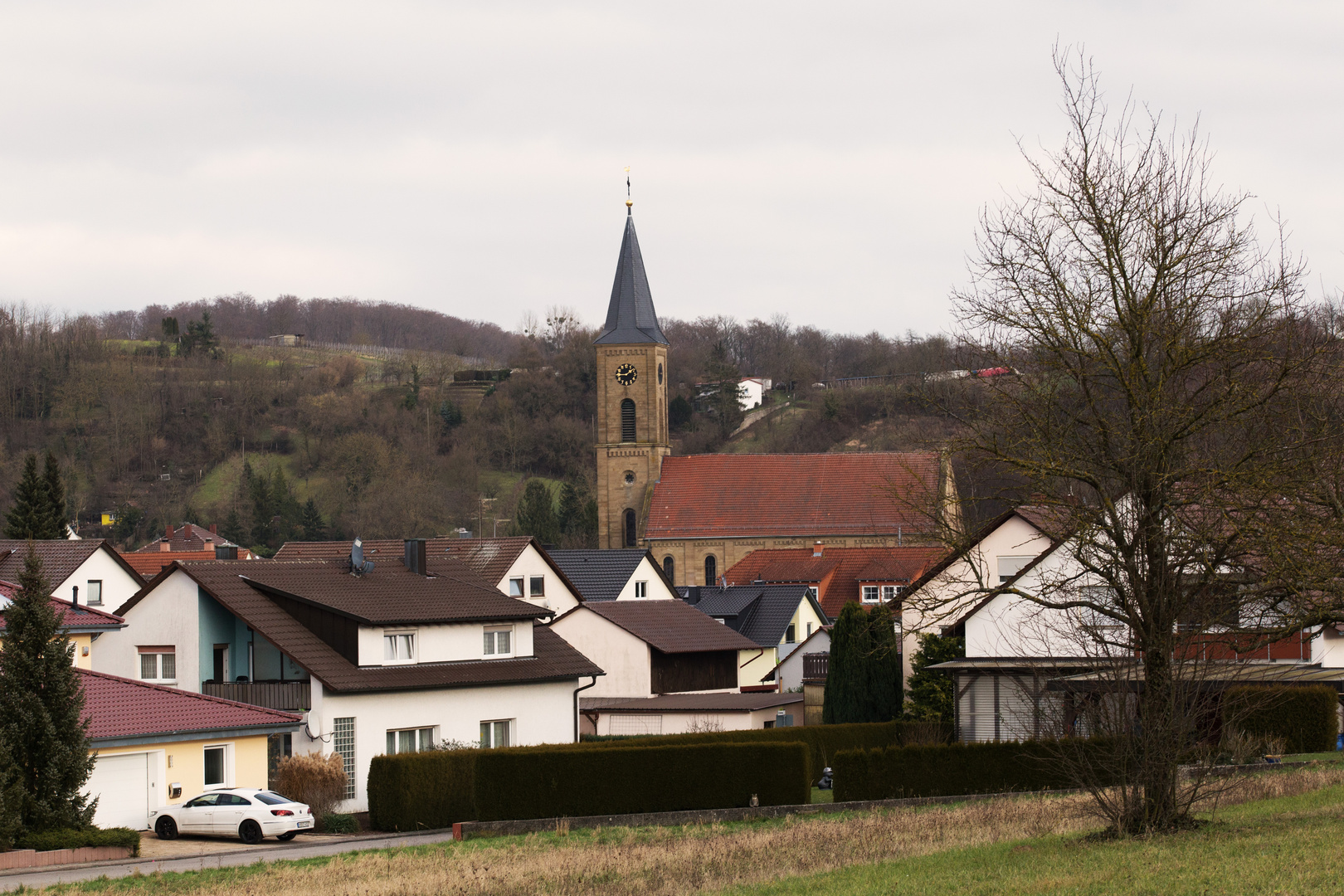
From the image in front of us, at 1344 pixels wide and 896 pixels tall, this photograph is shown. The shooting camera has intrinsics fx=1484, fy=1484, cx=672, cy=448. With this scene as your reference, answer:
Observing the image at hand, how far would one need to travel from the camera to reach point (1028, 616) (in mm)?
17688

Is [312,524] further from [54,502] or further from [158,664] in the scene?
[158,664]

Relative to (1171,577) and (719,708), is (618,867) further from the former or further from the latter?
(719,708)

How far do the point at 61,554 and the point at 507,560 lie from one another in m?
14.0

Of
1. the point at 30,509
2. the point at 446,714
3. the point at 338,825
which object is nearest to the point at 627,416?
the point at 30,509

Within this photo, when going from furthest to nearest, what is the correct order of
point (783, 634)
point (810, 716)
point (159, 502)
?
point (159, 502), point (783, 634), point (810, 716)

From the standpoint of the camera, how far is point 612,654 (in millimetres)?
43219

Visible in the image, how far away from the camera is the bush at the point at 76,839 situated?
832 inches

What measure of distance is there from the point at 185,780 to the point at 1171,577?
61.5 ft

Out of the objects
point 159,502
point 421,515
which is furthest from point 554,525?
point 159,502

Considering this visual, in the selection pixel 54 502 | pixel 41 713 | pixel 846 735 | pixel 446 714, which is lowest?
pixel 846 735

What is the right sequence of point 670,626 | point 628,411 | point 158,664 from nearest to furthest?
point 158,664 → point 670,626 → point 628,411

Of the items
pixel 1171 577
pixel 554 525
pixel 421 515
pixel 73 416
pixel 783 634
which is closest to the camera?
pixel 1171 577

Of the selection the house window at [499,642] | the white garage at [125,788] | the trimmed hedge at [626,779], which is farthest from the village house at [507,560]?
the white garage at [125,788]

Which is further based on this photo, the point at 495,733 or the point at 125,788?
the point at 495,733
